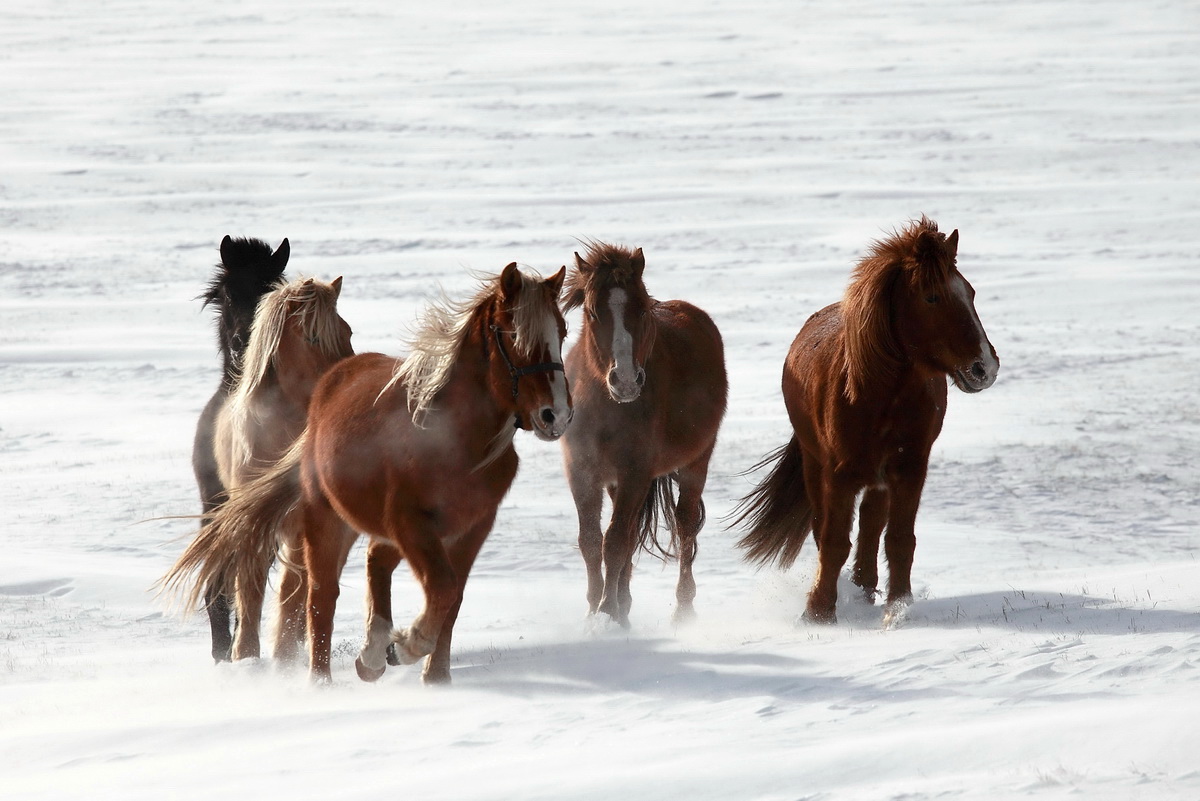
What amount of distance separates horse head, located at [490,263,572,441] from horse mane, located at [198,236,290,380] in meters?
2.18

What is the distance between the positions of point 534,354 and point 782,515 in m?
2.96

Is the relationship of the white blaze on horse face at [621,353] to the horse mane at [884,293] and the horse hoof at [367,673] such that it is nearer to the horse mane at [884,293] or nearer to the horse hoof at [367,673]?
the horse mane at [884,293]

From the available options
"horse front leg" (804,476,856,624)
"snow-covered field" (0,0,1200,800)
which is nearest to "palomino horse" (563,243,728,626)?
"snow-covered field" (0,0,1200,800)

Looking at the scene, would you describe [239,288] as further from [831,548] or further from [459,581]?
[831,548]

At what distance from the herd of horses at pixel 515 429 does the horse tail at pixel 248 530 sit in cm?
1

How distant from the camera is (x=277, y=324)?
6.39 m

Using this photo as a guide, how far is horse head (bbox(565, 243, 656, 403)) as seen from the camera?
6504mm

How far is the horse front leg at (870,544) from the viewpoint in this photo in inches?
275

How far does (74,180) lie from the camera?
26.8 metres

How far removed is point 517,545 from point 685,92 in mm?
26100

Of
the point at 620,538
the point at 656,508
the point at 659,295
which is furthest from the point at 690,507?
the point at 659,295

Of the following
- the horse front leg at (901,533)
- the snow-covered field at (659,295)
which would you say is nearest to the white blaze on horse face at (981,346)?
the horse front leg at (901,533)

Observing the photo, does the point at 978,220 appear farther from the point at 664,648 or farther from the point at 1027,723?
the point at 1027,723

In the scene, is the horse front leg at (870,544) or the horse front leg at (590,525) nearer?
the horse front leg at (870,544)
